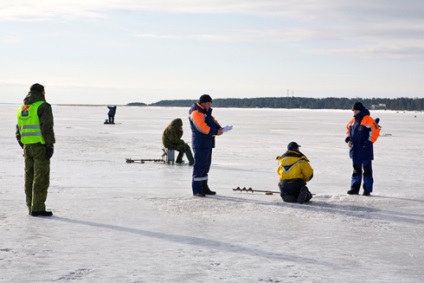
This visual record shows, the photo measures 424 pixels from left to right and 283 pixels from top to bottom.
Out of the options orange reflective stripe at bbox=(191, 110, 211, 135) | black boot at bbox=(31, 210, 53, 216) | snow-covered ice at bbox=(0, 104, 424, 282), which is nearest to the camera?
snow-covered ice at bbox=(0, 104, 424, 282)

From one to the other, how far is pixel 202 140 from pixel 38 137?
3098 mm

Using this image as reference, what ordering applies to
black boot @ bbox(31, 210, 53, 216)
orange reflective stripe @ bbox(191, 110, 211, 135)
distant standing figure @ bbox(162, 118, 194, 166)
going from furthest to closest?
1. distant standing figure @ bbox(162, 118, 194, 166)
2. orange reflective stripe @ bbox(191, 110, 211, 135)
3. black boot @ bbox(31, 210, 53, 216)

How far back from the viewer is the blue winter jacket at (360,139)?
10.3m

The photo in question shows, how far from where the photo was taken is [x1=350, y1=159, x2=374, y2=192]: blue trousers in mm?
10188

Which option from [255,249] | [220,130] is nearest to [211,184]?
[220,130]

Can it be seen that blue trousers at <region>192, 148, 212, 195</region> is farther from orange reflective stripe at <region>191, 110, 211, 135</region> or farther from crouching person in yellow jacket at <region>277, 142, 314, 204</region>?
crouching person in yellow jacket at <region>277, 142, 314, 204</region>

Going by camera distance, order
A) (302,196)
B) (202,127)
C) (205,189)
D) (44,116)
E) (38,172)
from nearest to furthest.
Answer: (44,116) → (38,172) → (302,196) → (202,127) → (205,189)

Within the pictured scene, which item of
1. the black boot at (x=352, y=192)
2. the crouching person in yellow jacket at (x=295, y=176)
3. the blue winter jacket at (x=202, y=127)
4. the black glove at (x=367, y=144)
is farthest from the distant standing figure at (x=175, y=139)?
the crouching person in yellow jacket at (x=295, y=176)

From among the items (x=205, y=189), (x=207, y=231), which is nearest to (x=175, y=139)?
(x=205, y=189)

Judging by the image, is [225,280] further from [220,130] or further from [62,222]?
[220,130]

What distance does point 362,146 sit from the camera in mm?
10281

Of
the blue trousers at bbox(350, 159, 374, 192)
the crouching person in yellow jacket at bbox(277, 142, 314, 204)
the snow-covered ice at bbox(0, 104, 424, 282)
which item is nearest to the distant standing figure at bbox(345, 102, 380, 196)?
the blue trousers at bbox(350, 159, 374, 192)

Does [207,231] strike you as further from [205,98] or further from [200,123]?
[205,98]

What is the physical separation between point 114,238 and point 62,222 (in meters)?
1.21
